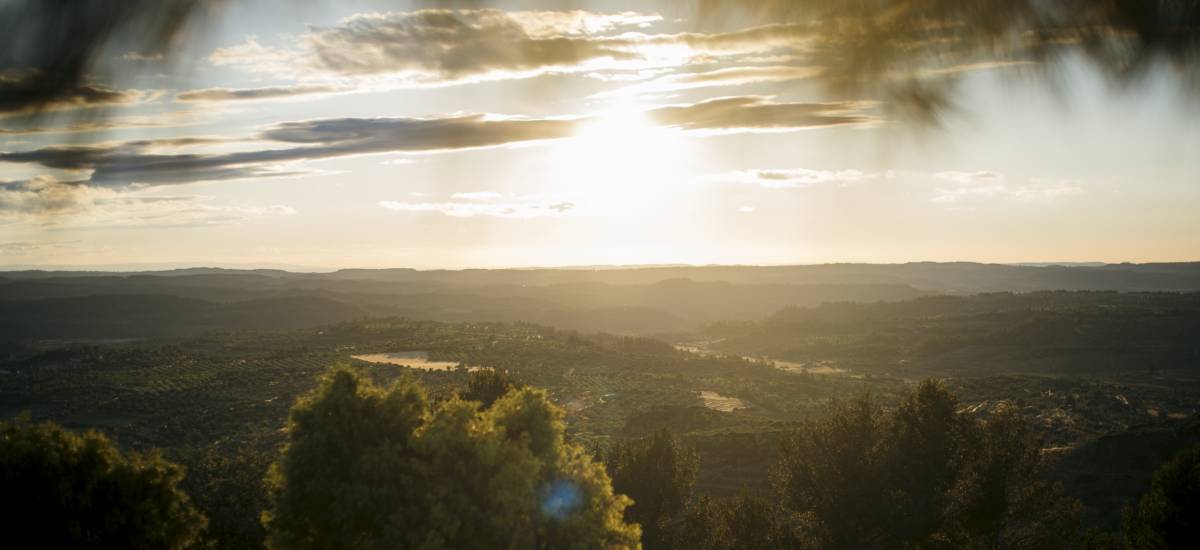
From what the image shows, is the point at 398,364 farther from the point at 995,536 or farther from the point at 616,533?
the point at 616,533

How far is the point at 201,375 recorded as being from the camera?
59.7 meters

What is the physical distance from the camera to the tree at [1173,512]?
15258 mm

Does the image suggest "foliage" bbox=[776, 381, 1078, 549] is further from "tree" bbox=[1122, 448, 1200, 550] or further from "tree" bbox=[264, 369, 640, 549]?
"tree" bbox=[264, 369, 640, 549]

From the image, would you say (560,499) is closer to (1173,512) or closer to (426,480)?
(426,480)

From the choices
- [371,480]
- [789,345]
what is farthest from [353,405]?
[789,345]

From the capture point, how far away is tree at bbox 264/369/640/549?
28.6 feet

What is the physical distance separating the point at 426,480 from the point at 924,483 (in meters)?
16.2

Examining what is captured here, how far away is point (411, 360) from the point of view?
2842 inches

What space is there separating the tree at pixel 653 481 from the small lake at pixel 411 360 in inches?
1703

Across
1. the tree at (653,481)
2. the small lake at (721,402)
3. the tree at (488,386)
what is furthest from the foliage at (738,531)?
the small lake at (721,402)

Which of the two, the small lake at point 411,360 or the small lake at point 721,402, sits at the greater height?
the small lake at point 411,360

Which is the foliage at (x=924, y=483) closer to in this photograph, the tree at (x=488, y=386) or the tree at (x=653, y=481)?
the tree at (x=653, y=481)

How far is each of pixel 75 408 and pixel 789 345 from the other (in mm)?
91326

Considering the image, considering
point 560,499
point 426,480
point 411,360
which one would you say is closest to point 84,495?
point 426,480
